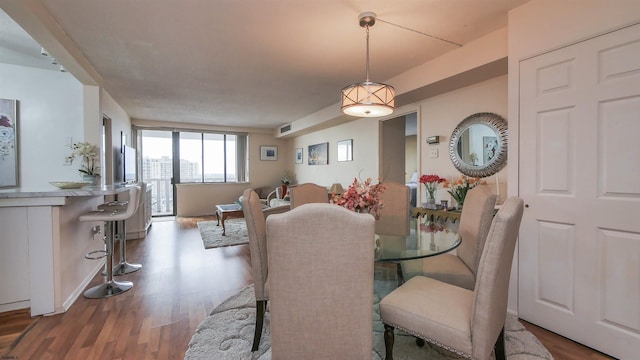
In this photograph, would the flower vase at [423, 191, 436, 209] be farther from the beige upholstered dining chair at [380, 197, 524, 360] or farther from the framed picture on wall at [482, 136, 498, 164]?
the beige upholstered dining chair at [380, 197, 524, 360]

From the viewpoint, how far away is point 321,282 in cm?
119

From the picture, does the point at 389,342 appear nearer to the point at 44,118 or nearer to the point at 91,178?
the point at 91,178

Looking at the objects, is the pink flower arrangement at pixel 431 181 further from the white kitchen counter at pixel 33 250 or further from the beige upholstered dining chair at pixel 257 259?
the white kitchen counter at pixel 33 250

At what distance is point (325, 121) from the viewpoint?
212 inches

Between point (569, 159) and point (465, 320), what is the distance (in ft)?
4.83

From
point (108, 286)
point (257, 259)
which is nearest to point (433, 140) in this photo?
point (257, 259)

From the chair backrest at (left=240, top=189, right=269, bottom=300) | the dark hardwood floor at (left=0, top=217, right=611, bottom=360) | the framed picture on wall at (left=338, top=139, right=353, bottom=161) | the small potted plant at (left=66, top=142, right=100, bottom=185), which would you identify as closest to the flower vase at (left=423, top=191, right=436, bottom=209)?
the dark hardwood floor at (left=0, top=217, right=611, bottom=360)

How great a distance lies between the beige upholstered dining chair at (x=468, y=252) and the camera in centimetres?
189

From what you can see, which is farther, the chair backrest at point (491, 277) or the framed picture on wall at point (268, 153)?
the framed picture on wall at point (268, 153)

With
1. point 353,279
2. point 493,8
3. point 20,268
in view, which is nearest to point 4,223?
point 20,268

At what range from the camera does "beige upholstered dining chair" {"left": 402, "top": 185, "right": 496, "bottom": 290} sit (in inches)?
74.5

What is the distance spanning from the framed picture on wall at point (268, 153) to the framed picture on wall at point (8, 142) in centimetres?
512

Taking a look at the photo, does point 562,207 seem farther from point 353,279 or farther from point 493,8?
point 353,279

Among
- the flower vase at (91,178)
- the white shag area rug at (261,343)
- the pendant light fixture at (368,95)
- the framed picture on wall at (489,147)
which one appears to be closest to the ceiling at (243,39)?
the pendant light fixture at (368,95)
